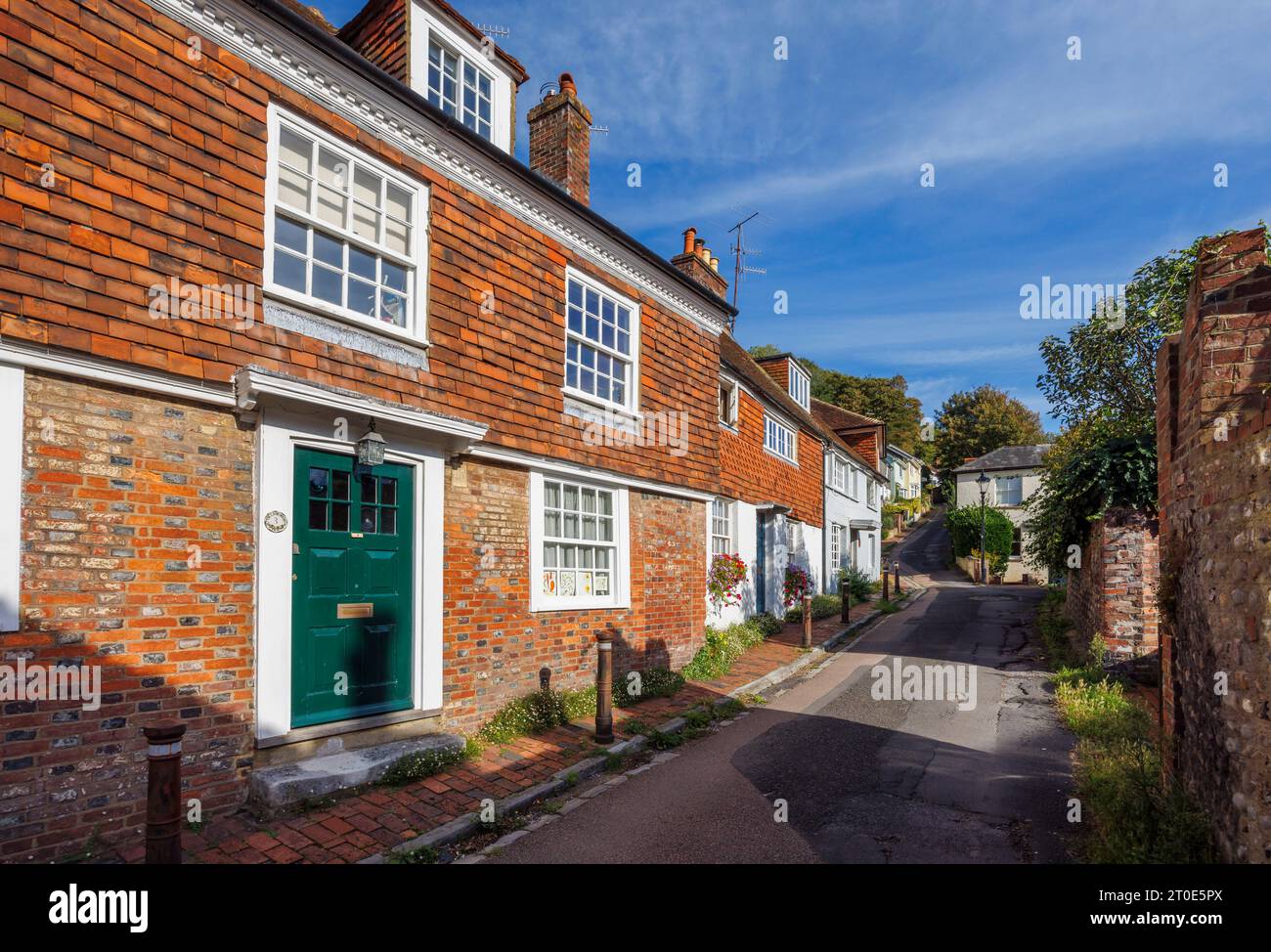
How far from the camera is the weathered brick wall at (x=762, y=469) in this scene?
50.0 ft

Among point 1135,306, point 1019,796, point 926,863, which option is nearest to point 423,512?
point 926,863

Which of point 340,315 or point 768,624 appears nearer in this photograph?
point 340,315

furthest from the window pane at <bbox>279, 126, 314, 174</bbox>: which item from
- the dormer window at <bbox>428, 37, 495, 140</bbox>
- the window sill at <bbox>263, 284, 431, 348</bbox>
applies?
the dormer window at <bbox>428, 37, 495, 140</bbox>

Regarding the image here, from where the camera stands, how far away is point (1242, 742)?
370cm

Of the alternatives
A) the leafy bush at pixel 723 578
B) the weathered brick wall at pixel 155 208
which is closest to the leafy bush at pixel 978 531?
the leafy bush at pixel 723 578

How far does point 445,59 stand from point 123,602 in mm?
6774

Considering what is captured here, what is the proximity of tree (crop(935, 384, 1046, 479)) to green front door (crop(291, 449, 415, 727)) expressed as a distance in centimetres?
5575

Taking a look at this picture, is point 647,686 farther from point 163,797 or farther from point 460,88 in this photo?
point 460,88

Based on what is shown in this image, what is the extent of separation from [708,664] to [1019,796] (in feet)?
18.7

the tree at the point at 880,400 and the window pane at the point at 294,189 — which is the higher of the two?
the tree at the point at 880,400

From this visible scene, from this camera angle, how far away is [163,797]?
344 cm

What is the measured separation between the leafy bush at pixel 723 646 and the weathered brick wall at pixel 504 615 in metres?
1.06

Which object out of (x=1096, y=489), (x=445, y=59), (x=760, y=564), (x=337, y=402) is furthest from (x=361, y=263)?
(x=760, y=564)

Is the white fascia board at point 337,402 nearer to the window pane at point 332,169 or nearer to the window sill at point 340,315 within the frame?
the window sill at point 340,315
